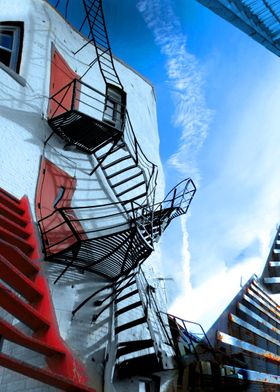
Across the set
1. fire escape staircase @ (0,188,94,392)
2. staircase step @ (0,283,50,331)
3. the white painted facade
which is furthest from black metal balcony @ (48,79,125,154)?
staircase step @ (0,283,50,331)

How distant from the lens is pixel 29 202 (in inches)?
283

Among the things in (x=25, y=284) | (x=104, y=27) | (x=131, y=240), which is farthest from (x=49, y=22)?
(x=25, y=284)

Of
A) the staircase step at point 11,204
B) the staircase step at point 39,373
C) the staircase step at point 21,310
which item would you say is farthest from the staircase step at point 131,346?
the staircase step at point 11,204

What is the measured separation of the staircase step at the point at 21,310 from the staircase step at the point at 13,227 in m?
1.60

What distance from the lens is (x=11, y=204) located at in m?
6.30

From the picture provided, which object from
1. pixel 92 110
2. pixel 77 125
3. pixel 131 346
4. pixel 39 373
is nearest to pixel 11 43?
pixel 92 110

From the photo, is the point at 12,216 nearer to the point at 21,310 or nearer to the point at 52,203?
the point at 52,203

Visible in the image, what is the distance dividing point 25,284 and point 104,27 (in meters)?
7.33

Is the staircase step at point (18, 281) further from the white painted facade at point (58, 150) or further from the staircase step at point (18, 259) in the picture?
the white painted facade at point (58, 150)

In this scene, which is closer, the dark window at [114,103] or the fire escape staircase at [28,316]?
the fire escape staircase at [28,316]

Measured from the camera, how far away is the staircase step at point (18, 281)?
4.39 meters

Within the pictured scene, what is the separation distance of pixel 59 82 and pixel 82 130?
6.08 feet

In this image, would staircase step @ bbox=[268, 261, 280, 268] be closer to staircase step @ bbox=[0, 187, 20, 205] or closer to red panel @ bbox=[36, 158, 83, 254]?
red panel @ bbox=[36, 158, 83, 254]

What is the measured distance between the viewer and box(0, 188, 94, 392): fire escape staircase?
3752 millimetres
